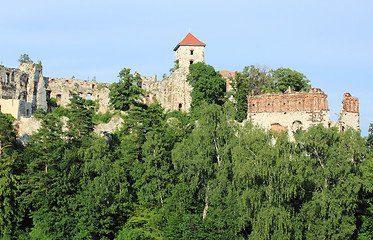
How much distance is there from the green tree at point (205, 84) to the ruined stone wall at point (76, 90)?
11.0 meters

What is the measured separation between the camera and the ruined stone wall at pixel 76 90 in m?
62.3

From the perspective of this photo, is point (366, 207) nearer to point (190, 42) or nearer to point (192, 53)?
point (192, 53)

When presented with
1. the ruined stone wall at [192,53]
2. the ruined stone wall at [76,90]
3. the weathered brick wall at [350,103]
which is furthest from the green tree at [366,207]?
the ruined stone wall at [76,90]

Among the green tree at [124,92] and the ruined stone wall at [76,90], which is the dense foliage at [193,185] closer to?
the green tree at [124,92]

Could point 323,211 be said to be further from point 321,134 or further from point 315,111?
point 315,111

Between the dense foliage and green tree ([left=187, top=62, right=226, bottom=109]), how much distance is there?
14.7 m

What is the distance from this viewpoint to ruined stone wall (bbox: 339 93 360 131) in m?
47.4

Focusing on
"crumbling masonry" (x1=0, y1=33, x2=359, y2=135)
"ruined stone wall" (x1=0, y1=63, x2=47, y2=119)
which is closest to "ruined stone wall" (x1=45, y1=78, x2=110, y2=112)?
"crumbling masonry" (x1=0, y1=33, x2=359, y2=135)

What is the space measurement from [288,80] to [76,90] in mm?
26480

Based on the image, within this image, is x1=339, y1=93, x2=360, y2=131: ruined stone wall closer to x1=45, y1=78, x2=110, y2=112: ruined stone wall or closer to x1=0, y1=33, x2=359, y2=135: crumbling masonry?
x1=0, y1=33, x2=359, y2=135: crumbling masonry

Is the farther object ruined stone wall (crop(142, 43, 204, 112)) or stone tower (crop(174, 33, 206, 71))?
stone tower (crop(174, 33, 206, 71))

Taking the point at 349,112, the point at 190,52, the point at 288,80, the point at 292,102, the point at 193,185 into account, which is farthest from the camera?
the point at 190,52

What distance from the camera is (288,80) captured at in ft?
184

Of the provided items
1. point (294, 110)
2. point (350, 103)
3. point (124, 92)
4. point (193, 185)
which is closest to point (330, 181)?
point (193, 185)
